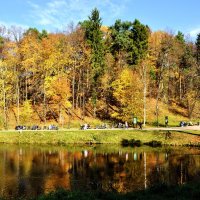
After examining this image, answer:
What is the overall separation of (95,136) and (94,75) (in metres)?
24.5

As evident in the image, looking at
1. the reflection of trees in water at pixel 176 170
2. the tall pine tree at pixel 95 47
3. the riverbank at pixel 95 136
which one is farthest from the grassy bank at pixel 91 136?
the tall pine tree at pixel 95 47

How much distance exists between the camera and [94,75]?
85.3 metres

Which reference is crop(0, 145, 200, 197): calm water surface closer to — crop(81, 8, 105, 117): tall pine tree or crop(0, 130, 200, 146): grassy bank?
crop(0, 130, 200, 146): grassy bank

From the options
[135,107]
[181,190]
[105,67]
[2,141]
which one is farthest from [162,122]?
[181,190]

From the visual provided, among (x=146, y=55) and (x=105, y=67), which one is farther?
(x=146, y=55)

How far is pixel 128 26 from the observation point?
326ft

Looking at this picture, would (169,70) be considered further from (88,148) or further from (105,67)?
(88,148)

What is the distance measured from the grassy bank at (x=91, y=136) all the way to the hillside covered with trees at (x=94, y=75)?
400 inches

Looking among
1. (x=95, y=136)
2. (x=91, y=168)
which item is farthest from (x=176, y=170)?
(x=95, y=136)

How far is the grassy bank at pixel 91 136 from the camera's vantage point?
61.6 metres

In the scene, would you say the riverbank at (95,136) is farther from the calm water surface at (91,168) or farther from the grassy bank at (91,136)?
the calm water surface at (91,168)

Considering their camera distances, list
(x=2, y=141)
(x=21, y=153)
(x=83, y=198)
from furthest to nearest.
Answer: (x=2, y=141)
(x=21, y=153)
(x=83, y=198)

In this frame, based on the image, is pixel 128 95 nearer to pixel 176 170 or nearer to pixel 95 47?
pixel 95 47

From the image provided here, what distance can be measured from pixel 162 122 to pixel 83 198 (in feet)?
205
